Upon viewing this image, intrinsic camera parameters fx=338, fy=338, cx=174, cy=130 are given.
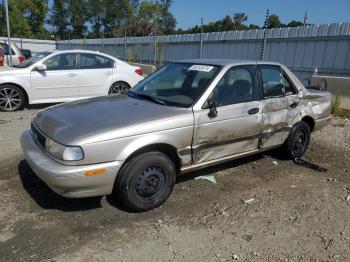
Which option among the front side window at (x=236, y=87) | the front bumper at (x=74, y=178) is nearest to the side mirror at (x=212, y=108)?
the front side window at (x=236, y=87)

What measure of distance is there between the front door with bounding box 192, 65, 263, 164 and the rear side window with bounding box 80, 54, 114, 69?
560cm

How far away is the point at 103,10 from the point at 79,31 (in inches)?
254

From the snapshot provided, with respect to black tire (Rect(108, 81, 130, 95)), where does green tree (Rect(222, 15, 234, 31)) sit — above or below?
above

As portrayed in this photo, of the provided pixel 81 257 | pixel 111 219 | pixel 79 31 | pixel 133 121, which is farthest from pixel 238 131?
pixel 79 31

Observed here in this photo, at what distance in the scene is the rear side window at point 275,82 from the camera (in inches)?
185

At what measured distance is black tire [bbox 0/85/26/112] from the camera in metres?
8.16

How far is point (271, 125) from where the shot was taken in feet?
15.5

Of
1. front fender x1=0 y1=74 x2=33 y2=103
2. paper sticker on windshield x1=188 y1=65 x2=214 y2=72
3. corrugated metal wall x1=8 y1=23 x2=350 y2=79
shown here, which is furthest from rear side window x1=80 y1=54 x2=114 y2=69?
corrugated metal wall x1=8 y1=23 x2=350 y2=79

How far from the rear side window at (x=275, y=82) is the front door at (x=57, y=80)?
5535mm

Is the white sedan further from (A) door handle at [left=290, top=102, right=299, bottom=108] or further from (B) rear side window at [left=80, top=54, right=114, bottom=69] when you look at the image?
(A) door handle at [left=290, top=102, right=299, bottom=108]

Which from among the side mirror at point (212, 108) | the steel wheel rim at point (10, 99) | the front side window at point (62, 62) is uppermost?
the front side window at point (62, 62)

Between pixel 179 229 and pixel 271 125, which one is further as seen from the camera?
pixel 271 125

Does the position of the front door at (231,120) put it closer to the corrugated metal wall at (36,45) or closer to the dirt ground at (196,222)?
the dirt ground at (196,222)

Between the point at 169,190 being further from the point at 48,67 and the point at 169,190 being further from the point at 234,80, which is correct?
the point at 48,67
